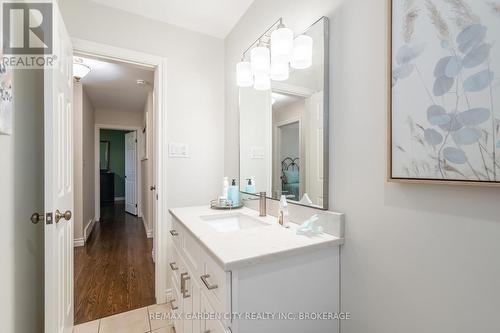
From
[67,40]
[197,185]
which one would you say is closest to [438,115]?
[197,185]

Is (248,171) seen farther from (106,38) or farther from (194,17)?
(106,38)

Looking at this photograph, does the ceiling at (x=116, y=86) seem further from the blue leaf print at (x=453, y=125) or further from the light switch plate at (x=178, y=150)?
the blue leaf print at (x=453, y=125)

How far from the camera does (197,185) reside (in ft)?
7.14

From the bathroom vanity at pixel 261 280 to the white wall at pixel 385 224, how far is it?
128 mm

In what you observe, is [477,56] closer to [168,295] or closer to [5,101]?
[5,101]

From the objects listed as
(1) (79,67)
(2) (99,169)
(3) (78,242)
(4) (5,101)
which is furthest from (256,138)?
(2) (99,169)

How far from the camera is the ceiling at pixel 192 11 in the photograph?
5.86ft

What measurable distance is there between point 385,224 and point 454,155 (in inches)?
13.6

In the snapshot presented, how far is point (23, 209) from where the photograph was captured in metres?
1.15

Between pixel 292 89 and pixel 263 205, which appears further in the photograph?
pixel 263 205

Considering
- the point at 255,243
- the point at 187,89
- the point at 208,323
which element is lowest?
the point at 208,323

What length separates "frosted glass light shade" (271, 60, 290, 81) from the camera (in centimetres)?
140

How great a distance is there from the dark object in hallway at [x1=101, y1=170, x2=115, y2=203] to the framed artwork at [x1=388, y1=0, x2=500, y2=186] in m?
7.75

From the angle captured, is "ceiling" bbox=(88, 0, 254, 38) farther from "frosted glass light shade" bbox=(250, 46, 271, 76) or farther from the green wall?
the green wall
